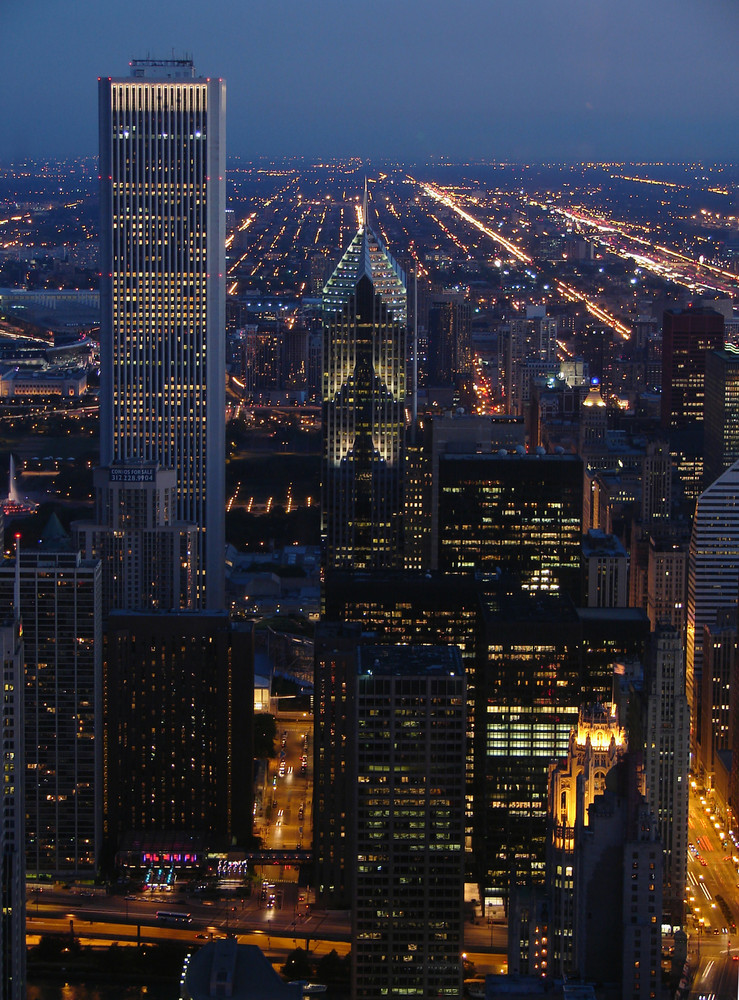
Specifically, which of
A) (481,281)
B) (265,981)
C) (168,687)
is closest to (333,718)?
(168,687)

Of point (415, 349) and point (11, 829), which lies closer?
point (11, 829)

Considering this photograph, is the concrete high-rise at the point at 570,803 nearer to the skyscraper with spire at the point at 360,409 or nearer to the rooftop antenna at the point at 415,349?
the skyscraper with spire at the point at 360,409

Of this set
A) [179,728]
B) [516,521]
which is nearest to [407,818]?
[179,728]

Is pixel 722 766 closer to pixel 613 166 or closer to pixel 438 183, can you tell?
pixel 613 166

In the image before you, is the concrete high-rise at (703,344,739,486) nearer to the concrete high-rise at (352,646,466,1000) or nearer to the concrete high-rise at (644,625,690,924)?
the concrete high-rise at (644,625,690,924)

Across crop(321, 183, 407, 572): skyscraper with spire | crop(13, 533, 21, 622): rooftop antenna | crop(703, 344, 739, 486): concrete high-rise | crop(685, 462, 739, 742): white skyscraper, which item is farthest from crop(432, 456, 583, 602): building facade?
crop(13, 533, 21, 622): rooftop antenna

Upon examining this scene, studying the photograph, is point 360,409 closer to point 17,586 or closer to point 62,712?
point 62,712
